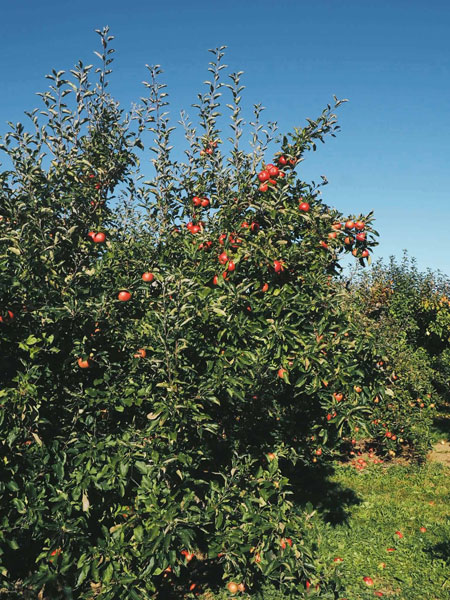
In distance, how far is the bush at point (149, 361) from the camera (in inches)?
125

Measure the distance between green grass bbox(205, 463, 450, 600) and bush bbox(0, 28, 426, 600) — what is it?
5.07 feet

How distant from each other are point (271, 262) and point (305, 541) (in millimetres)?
2488

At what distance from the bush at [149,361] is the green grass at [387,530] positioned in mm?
1545

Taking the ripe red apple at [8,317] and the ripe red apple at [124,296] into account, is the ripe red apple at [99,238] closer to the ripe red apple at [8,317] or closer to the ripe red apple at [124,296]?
the ripe red apple at [124,296]

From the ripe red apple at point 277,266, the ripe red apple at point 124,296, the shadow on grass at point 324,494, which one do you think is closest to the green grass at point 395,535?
the shadow on grass at point 324,494

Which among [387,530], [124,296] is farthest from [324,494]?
[124,296]

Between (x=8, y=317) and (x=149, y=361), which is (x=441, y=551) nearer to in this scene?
(x=149, y=361)

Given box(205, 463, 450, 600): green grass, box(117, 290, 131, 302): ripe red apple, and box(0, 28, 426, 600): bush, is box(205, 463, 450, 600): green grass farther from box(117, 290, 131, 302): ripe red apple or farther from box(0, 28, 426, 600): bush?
box(117, 290, 131, 302): ripe red apple

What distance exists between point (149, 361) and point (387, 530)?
19.1ft

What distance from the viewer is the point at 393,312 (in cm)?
1587

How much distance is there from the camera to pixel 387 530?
6.94 meters

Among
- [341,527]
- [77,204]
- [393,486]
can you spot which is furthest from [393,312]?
[77,204]

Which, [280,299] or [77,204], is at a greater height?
[77,204]

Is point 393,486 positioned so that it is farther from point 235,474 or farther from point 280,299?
point 280,299
